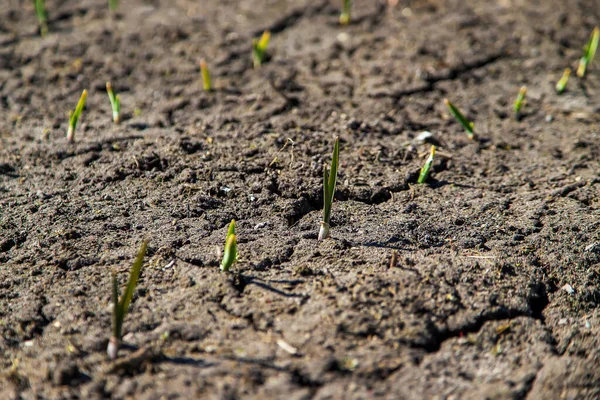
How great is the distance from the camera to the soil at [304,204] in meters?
1.73

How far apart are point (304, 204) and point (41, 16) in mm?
2417

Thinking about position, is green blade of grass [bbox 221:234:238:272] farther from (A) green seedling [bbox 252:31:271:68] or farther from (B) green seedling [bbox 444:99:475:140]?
(A) green seedling [bbox 252:31:271:68]

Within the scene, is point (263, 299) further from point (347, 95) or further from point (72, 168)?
point (347, 95)

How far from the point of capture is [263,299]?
1923mm

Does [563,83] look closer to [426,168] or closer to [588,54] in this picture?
[588,54]

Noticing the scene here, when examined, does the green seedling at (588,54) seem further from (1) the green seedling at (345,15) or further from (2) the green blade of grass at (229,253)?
(2) the green blade of grass at (229,253)

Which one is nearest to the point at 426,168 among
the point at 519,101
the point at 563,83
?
the point at 519,101

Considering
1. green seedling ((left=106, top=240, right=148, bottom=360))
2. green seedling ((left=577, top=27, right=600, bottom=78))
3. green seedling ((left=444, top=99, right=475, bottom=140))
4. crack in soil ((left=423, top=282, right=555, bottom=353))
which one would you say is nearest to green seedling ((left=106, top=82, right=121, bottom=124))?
green seedling ((left=106, top=240, right=148, bottom=360))

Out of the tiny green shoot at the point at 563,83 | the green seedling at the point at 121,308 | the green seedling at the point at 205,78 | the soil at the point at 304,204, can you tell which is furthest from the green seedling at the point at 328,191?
the tiny green shoot at the point at 563,83

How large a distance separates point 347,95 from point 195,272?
1516 millimetres

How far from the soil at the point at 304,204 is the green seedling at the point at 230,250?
0.13ft

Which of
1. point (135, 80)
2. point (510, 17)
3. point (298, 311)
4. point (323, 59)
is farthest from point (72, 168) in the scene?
point (510, 17)

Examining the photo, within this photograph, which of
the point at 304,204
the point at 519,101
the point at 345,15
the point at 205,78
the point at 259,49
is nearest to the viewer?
the point at 304,204

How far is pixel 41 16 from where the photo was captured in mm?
3768
